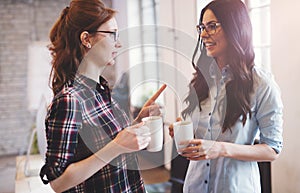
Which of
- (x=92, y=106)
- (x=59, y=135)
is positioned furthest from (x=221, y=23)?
(x=59, y=135)

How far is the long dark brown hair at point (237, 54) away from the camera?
1.35 meters

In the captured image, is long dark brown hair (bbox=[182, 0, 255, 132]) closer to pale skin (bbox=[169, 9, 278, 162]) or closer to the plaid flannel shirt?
pale skin (bbox=[169, 9, 278, 162])

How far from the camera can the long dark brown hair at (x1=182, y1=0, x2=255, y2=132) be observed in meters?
1.35

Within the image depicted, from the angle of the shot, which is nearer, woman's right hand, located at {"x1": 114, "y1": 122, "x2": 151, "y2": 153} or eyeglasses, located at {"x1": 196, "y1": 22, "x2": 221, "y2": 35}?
woman's right hand, located at {"x1": 114, "y1": 122, "x2": 151, "y2": 153}

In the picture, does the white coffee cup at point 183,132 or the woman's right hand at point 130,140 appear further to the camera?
the white coffee cup at point 183,132

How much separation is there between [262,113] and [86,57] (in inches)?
25.9

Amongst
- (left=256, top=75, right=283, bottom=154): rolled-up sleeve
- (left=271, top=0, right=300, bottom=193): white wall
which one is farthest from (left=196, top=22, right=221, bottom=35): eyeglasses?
(left=271, top=0, right=300, bottom=193): white wall

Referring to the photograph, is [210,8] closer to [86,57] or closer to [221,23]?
[221,23]

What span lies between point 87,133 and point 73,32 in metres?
0.30

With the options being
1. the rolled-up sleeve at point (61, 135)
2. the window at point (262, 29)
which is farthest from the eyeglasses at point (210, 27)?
the window at point (262, 29)

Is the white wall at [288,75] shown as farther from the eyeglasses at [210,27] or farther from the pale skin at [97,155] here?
the pale skin at [97,155]

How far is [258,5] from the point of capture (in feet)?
9.39

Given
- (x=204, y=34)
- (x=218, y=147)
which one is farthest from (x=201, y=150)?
(x=204, y=34)

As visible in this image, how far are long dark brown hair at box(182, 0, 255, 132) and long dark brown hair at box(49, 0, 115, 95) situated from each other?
1.54ft
